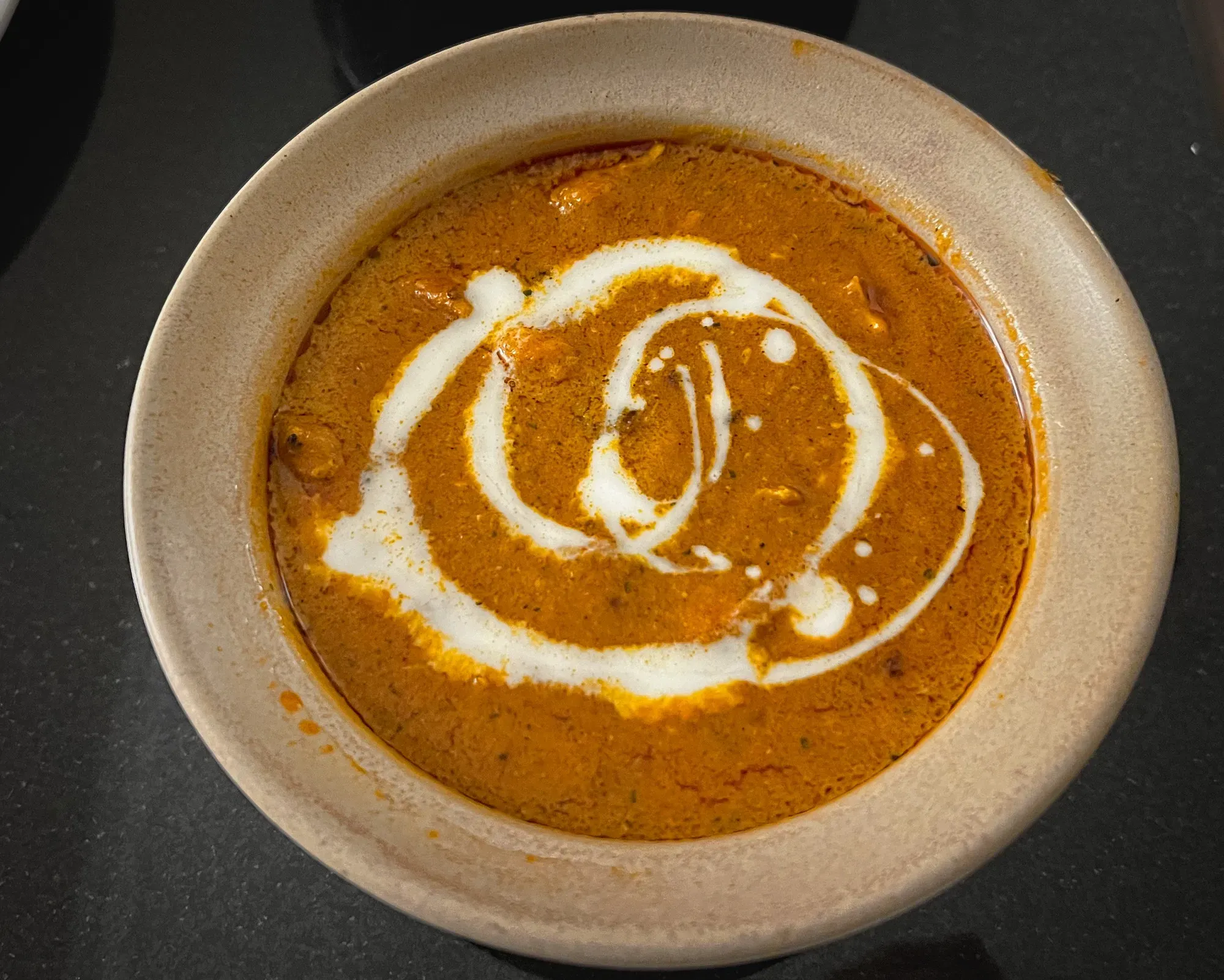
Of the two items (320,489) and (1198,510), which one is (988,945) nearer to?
(1198,510)

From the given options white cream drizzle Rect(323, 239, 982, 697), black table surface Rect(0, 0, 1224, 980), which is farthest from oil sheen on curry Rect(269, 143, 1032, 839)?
black table surface Rect(0, 0, 1224, 980)

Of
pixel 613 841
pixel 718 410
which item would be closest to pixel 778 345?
pixel 718 410

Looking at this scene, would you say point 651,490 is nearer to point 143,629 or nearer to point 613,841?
point 613,841

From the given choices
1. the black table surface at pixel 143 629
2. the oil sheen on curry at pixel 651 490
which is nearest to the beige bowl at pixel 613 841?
the oil sheen on curry at pixel 651 490

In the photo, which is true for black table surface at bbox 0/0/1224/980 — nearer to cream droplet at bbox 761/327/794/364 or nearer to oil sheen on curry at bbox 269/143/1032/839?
oil sheen on curry at bbox 269/143/1032/839

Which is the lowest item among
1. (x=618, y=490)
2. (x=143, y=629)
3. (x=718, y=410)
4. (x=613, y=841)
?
(x=613, y=841)

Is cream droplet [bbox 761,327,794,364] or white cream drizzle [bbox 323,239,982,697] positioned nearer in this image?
white cream drizzle [bbox 323,239,982,697]

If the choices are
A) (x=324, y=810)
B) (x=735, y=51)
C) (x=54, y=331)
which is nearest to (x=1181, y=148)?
(x=735, y=51)
